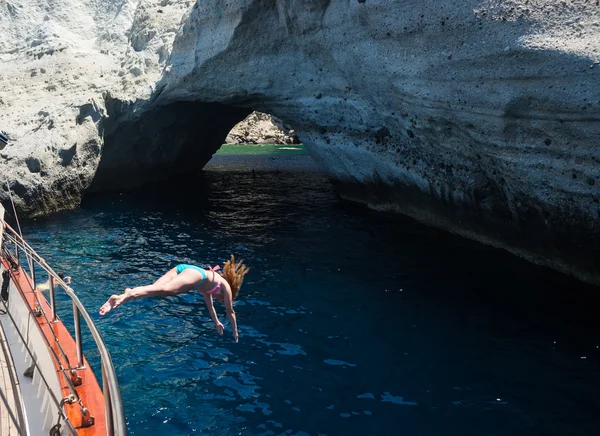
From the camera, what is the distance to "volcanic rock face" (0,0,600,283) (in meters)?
10.6

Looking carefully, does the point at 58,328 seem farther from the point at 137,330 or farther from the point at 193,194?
the point at 193,194

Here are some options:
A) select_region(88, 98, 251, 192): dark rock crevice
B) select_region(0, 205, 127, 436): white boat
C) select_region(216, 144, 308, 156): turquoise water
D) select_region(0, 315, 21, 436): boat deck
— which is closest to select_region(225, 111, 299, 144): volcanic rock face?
select_region(216, 144, 308, 156): turquoise water

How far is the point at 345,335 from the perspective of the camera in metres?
9.95

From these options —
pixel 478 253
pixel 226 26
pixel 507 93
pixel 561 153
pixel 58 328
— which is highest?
pixel 226 26

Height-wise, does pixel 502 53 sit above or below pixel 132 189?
above

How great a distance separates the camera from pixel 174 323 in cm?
1050

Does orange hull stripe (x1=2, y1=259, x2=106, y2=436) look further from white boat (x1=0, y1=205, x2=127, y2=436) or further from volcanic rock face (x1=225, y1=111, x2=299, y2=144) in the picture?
volcanic rock face (x1=225, y1=111, x2=299, y2=144)

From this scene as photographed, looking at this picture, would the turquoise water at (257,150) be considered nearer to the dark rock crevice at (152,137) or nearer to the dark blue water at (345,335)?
the dark rock crevice at (152,137)

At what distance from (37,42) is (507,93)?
24.4 meters

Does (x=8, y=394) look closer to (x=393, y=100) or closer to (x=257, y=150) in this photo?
(x=393, y=100)

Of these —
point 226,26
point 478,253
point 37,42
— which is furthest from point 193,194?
point 478,253

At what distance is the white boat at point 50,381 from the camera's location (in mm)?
3906

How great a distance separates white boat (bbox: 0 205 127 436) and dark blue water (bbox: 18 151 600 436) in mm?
1817

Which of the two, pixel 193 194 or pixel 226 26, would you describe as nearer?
pixel 226 26
